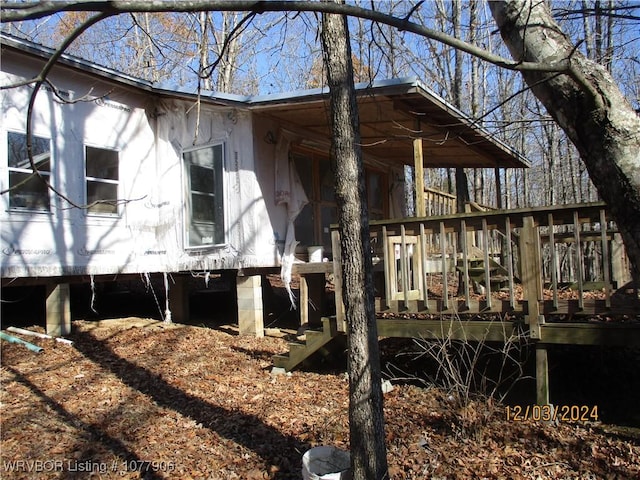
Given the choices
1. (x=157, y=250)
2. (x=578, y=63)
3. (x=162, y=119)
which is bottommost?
(x=157, y=250)

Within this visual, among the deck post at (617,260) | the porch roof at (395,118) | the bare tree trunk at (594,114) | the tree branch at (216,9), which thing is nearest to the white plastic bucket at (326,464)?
the bare tree trunk at (594,114)

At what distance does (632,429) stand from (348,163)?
3.74 metres

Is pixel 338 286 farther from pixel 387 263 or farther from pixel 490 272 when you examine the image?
pixel 490 272

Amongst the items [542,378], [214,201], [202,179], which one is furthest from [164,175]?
[542,378]

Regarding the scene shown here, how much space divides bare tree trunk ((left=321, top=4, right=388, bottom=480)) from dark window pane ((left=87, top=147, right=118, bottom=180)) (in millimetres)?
6656

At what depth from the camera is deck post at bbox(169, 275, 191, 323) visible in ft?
31.4

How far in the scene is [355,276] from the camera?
3.25 m

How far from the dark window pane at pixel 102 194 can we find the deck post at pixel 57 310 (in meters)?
1.44

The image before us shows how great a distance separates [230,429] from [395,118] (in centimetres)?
561

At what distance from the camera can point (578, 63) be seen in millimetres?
1877

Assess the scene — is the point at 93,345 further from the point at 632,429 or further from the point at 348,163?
the point at 632,429

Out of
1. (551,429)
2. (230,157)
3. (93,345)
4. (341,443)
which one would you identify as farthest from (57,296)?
(551,429)

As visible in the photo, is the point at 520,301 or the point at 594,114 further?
the point at 520,301

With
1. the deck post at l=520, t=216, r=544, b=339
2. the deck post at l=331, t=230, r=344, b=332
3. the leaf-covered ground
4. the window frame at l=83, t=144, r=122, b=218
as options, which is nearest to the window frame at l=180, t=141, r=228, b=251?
the window frame at l=83, t=144, r=122, b=218
